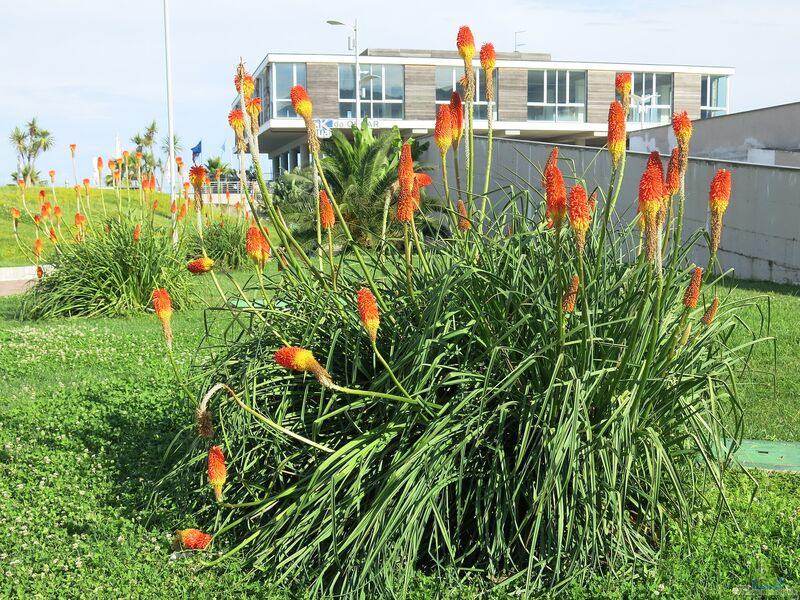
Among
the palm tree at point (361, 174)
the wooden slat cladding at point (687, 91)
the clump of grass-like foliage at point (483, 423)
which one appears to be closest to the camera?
the clump of grass-like foliage at point (483, 423)

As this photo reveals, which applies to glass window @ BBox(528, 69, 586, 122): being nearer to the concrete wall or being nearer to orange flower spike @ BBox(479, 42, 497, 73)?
the concrete wall

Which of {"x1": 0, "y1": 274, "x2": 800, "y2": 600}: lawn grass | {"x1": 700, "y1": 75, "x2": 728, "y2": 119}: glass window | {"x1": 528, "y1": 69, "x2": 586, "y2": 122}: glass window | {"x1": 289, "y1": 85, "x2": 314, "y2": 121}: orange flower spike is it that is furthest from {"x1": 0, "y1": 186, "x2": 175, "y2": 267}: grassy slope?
{"x1": 700, "y1": 75, "x2": 728, "y2": 119}: glass window

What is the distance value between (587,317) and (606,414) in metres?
0.50

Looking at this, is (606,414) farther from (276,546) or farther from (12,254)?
(12,254)

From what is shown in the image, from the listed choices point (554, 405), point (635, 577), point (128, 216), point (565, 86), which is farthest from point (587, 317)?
point (565, 86)

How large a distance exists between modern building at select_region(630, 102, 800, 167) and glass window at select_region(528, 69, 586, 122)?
88.3ft

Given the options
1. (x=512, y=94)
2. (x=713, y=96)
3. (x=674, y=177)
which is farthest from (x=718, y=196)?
(x=713, y=96)

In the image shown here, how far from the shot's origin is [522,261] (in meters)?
3.62

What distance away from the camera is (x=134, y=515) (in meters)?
4.23

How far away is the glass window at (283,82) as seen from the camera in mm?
47188

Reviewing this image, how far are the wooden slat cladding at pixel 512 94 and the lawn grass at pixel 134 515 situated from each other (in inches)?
1746

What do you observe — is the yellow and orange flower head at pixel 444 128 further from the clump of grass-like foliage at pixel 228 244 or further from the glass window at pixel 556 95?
the glass window at pixel 556 95

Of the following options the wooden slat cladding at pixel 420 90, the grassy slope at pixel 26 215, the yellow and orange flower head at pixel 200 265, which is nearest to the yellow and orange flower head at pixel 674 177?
the yellow and orange flower head at pixel 200 265

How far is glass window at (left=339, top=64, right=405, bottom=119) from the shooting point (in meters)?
48.0
